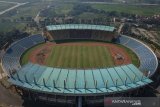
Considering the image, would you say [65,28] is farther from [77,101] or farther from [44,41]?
[77,101]

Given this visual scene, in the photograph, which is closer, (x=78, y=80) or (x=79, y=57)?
(x=78, y=80)

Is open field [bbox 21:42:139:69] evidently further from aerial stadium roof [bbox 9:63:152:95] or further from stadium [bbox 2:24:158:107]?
aerial stadium roof [bbox 9:63:152:95]

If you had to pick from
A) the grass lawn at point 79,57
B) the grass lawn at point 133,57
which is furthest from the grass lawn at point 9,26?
the grass lawn at point 133,57

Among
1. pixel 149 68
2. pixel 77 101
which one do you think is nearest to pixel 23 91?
pixel 77 101

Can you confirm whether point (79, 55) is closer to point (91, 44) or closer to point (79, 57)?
point (79, 57)

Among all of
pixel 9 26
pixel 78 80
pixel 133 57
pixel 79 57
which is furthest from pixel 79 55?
pixel 9 26

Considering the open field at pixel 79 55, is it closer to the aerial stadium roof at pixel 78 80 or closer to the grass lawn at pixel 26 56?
the grass lawn at pixel 26 56

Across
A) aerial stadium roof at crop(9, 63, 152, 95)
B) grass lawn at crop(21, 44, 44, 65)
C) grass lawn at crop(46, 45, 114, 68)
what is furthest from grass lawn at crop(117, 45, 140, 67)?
grass lawn at crop(21, 44, 44, 65)
